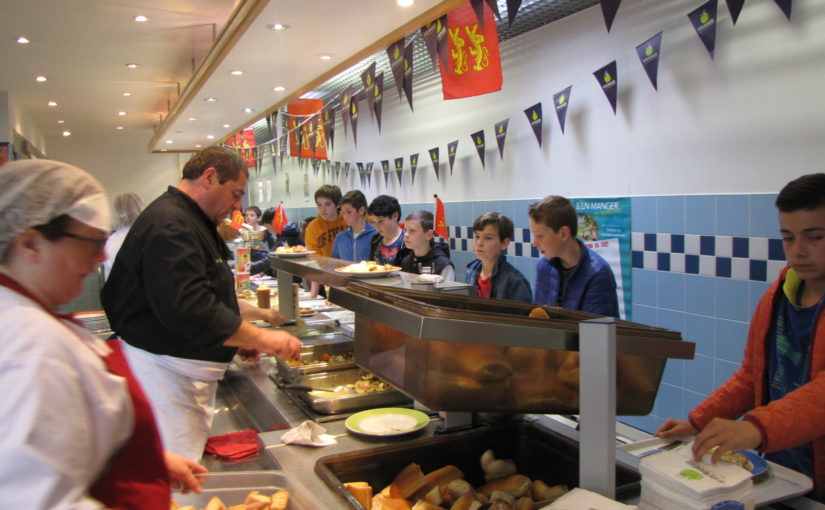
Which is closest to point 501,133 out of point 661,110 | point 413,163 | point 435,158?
point 435,158

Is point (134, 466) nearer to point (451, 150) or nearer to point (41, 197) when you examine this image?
point (41, 197)

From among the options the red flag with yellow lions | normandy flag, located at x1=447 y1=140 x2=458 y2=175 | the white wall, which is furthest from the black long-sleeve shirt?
normandy flag, located at x1=447 y1=140 x2=458 y2=175

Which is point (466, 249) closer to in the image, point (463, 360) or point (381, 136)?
point (381, 136)

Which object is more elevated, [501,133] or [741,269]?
[501,133]

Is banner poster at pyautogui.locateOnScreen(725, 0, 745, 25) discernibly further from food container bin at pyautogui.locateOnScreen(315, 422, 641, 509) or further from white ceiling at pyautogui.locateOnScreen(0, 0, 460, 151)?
food container bin at pyautogui.locateOnScreen(315, 422, 641, 509)

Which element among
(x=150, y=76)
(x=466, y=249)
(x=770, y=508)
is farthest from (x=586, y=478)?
(x=150, y=76)

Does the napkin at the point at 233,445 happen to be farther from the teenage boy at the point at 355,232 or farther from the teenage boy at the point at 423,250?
the teenage boy at the point at 355,232

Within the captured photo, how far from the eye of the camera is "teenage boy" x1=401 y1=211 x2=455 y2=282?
4.23m

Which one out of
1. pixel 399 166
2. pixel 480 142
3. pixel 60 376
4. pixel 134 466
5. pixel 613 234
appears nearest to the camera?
pixel 60 376

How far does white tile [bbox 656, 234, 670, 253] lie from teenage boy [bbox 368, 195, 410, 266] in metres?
1.83

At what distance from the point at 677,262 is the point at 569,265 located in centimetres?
137

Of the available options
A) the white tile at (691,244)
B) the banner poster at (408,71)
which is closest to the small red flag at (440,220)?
the banner poster at (408,71)

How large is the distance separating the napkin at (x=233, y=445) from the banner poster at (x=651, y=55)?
329 centimetres

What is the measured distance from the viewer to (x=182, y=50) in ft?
22.6
